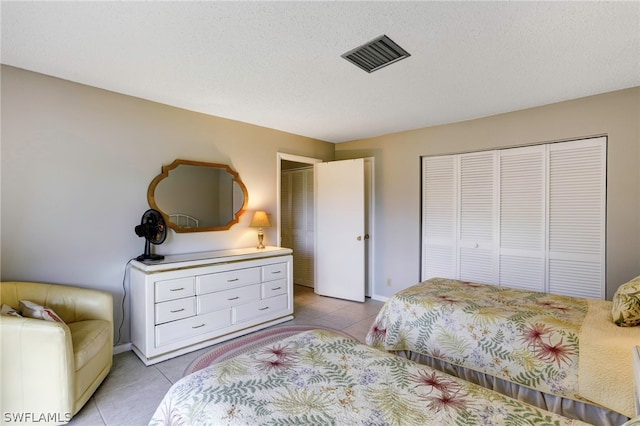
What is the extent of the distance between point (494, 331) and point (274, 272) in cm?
224

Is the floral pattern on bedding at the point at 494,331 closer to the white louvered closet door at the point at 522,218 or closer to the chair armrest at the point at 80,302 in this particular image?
the white louvered closet door at the point at 522,218

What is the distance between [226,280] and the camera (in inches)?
118

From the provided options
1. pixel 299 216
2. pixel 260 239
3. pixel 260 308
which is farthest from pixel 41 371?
pixel 299 216

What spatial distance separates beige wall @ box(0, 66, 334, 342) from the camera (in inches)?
90.5

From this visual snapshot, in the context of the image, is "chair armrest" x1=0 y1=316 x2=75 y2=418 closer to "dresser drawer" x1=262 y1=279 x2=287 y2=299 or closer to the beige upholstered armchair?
the beige upholstered armchair

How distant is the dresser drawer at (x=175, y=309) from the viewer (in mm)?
2592

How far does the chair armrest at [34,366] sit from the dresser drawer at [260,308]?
4.80 feet

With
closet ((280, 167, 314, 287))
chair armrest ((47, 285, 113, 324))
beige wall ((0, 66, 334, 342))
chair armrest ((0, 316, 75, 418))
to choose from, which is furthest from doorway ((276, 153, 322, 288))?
chair armrest ((0, 316, 75, 418))

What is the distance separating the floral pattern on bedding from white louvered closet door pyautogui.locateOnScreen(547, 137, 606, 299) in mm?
868

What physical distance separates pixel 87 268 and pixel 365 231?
330cm

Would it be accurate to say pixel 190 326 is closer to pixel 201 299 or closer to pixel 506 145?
pixel 201 299

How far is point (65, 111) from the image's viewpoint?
8.18 ft

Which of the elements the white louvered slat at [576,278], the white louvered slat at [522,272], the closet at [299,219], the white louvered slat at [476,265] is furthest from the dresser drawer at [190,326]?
the white louvered slat at [576,278]

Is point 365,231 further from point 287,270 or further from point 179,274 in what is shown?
point 179,274
